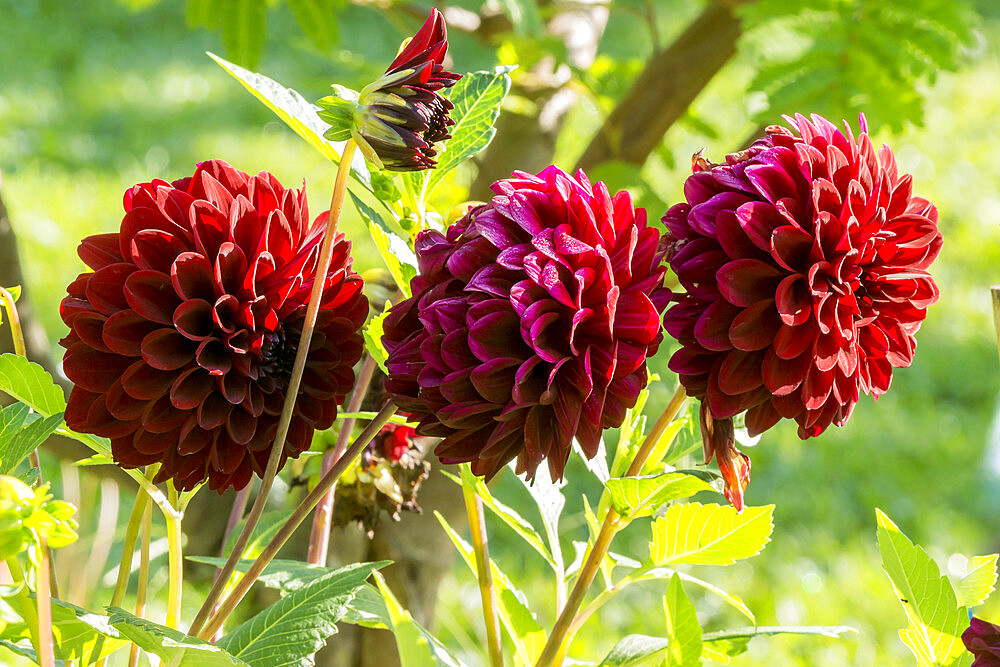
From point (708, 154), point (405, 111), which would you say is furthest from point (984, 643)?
point (708, 154)

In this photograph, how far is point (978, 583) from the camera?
14.3 inches

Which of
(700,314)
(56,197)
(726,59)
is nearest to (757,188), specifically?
(700,314)

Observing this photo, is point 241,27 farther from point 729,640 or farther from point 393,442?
point 729,640

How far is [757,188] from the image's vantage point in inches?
10.9

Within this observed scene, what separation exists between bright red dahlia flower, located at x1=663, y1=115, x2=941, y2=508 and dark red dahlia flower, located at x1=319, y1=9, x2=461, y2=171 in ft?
0.27

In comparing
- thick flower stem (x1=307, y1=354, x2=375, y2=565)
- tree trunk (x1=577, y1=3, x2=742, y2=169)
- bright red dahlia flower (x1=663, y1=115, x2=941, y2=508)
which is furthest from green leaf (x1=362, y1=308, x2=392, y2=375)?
tree trunk (x1=577, y1=3, x2=742, y2=169)

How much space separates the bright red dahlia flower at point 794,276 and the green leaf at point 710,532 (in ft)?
0.17

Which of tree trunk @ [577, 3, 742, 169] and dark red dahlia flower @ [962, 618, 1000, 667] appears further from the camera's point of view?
tree trunk @ [577, 3, 742, 169]

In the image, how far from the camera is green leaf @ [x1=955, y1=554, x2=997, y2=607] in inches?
14.1

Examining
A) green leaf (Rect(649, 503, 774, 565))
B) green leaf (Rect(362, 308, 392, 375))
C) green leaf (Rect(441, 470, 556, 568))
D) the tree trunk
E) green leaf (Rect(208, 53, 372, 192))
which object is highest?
the tree trunk

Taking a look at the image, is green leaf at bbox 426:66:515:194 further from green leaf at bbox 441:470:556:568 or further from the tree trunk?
the tree trunk

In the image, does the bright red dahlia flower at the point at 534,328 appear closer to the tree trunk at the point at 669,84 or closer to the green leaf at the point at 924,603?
the green leaf at the point at 924,603

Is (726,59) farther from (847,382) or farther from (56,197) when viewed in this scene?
(56,197)

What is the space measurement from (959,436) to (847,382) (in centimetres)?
169
